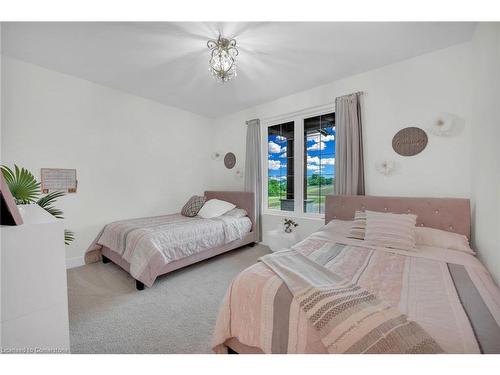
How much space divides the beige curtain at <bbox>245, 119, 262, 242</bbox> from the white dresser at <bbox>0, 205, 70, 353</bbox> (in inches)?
115

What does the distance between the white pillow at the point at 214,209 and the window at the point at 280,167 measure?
792mm

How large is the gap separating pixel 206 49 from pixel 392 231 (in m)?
2.55

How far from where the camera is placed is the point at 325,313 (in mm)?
875

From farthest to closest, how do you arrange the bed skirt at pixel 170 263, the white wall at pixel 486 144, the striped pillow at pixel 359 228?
the bed skirt at pixel 170 263 < the striped pillow at pixel 359 228 < the white wall at pixel 486 144

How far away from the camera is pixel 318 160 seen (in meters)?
3.21

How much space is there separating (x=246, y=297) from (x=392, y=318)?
68 cm

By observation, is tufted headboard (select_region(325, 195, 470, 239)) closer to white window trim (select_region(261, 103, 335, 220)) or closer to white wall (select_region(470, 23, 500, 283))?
white wall (select_region(470, 23, 500, 283))

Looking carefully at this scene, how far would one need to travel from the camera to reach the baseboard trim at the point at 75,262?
8.80 feet

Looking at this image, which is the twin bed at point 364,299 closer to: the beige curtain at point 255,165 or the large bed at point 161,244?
the large bed at point 161,244

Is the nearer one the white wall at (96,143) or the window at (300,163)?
the white wall at (96,143)

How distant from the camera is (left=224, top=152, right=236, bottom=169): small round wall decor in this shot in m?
4.15

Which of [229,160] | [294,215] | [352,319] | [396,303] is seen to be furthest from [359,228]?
[229,160]

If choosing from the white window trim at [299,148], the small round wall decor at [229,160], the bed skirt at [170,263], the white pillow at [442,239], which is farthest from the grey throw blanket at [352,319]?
the small round wall decor at [229,160]
